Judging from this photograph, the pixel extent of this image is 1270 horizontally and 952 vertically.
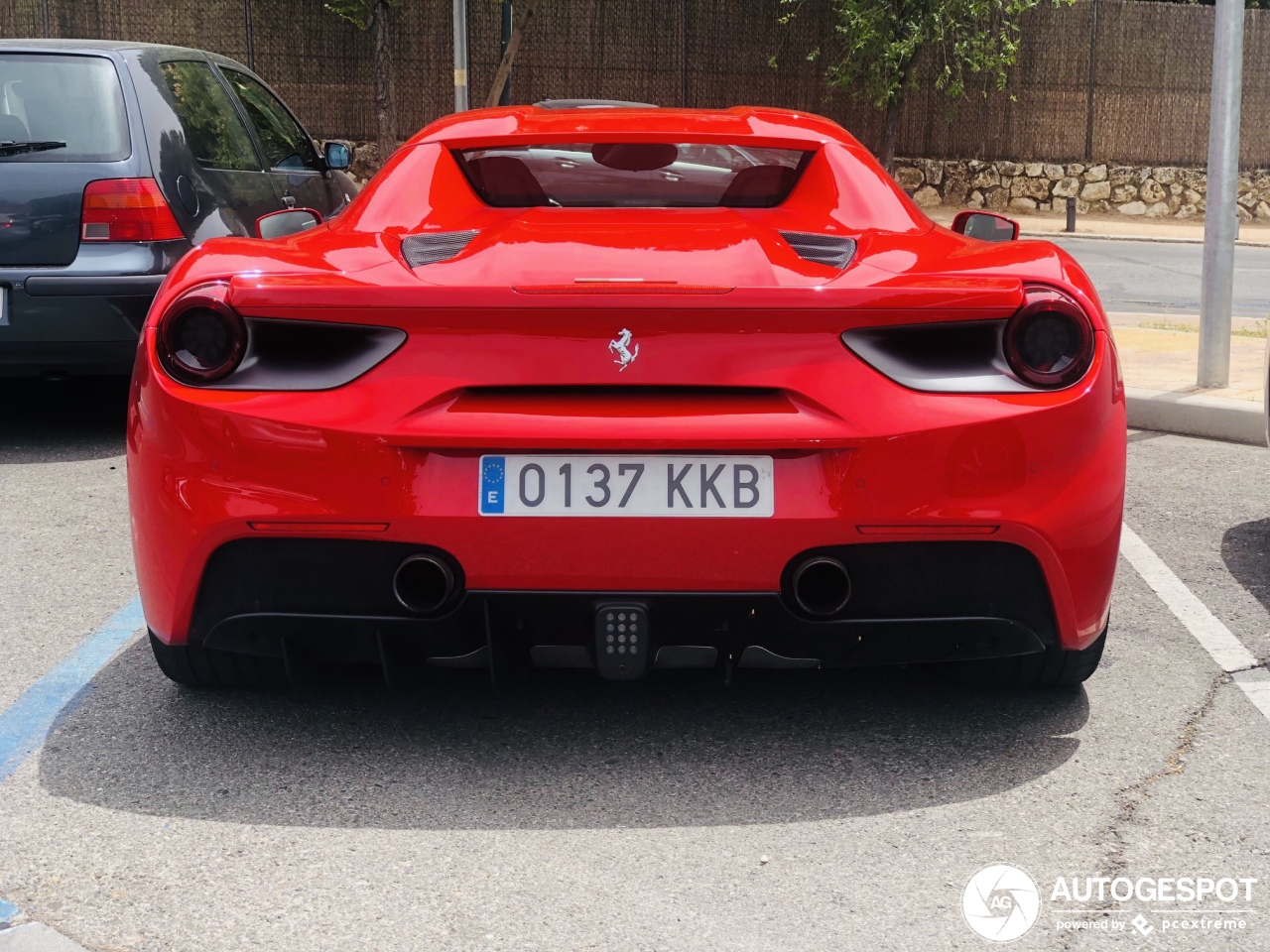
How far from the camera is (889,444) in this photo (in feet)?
9.66

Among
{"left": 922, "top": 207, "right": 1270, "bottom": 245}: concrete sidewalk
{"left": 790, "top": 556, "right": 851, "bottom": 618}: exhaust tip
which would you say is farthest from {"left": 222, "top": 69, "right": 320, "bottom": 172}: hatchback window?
{"left": 922, "top": 207, "right": 1270, "bottom": 245}: concrete sidewalk

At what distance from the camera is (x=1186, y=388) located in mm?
7941

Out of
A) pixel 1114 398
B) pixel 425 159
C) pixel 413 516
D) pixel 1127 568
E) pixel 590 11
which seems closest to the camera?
pixel 413 516

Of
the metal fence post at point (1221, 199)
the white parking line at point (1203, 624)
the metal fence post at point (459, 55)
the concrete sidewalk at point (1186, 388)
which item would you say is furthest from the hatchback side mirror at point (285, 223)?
the metal fence post at point (459, 55)

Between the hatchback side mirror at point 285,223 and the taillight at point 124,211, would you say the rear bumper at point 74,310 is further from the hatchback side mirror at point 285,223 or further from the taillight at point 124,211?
the hatchback side mirror at point 285,223

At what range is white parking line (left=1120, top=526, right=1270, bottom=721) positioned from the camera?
12.5ft

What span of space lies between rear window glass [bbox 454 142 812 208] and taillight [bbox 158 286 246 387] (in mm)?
1179

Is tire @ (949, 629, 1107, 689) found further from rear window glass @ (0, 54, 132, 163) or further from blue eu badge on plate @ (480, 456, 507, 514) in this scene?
rear window glass @ (0, 54, 132, 163)

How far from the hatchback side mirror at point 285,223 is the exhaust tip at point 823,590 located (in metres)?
1.72

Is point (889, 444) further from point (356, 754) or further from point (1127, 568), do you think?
point (1127, 568)

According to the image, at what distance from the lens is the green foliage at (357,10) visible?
78.1 ft

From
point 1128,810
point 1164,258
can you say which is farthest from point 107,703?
point 1164,258

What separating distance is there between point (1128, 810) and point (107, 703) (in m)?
2.19

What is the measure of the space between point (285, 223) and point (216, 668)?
4.33ft
